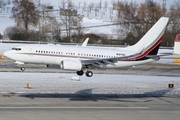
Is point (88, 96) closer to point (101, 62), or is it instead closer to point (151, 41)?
point (101, 62)

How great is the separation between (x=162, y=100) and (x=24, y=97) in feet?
39.2

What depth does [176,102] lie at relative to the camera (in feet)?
140

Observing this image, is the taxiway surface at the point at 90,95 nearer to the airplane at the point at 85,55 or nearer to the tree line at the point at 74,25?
the airplane at the point at 85,55

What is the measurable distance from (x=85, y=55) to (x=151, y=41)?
7326 millimetres

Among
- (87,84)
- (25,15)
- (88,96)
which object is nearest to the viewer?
(88,96)

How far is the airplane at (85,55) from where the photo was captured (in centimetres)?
4719

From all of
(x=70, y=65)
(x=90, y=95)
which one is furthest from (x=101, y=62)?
(x=90, y=95)

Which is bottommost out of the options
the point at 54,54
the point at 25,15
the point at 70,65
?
the point at 70,65

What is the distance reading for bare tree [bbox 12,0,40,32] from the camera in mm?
105188

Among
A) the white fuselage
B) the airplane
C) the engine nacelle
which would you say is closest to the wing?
the airplane

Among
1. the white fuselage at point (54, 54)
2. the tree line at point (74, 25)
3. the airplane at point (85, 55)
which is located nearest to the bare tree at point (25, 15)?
the tree line at point (74, 25)

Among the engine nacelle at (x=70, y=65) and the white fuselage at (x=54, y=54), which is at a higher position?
the white fuselage at (x=54, y=54)

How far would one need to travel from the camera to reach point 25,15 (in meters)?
105

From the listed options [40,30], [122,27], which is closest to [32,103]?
[40,30]
